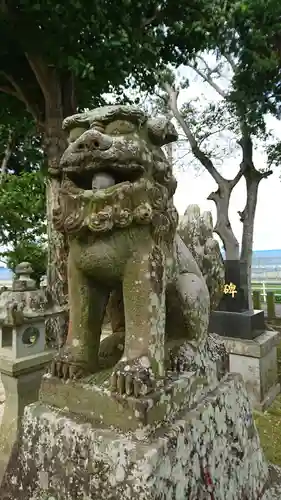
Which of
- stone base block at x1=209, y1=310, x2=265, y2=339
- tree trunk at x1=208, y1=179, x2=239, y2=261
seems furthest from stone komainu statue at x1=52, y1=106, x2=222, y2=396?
tree trunk at x1=208, y1=179, x2=239, y2=261

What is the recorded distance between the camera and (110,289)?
43.9 inches

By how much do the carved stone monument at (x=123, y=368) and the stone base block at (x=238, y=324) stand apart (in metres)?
2.42

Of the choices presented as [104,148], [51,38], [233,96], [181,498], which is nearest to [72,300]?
[104,148]

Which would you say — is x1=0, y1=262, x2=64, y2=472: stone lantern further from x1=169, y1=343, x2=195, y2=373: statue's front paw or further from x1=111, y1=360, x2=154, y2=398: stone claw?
x1=111, y1=360, x2=154, y2=398: stone claw

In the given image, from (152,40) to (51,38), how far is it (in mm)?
1183

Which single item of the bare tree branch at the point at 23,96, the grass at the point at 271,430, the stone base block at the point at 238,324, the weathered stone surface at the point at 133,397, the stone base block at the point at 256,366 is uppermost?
→ the bare tree branch at the point at 23,96

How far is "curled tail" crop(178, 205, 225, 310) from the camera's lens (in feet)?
4.83

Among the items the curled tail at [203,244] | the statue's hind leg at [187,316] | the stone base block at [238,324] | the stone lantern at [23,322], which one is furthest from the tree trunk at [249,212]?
the statue's hind leg at [187,316]

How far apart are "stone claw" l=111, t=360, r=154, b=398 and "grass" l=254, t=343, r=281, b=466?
1.74m

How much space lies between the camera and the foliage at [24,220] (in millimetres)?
5172

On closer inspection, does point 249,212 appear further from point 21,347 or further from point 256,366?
point 21,347

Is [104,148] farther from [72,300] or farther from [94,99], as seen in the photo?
[94,99]

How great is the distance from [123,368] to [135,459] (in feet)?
0.66

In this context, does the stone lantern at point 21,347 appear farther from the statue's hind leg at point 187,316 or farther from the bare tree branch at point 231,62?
the bare tree branch at point 231,62
